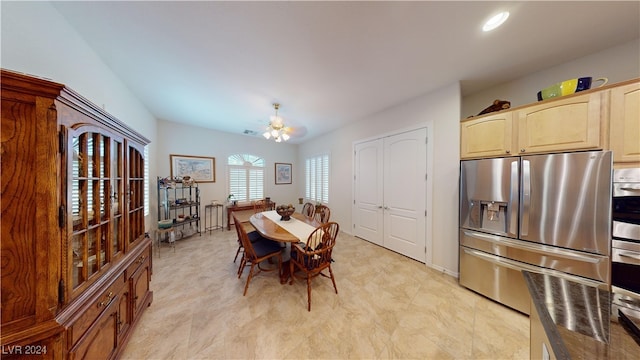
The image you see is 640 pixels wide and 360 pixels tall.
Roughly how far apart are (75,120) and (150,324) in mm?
1919

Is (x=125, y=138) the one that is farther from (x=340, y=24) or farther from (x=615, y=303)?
(x=615, y=303)

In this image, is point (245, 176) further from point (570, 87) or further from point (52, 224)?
point (570, 87)

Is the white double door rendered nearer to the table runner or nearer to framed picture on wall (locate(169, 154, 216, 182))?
the table runner

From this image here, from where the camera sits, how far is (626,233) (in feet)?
4.57

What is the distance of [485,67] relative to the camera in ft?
6.87

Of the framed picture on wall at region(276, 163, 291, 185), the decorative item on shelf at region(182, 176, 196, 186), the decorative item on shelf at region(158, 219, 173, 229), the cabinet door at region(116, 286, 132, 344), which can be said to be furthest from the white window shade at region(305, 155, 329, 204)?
the cabinet door at region(116, 286, 132, 344)

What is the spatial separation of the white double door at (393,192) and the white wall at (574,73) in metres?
1.00

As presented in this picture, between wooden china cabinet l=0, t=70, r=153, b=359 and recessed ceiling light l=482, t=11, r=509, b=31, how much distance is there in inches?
112

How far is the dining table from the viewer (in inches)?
86.4

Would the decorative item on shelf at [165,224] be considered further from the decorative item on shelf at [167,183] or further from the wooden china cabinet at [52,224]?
the wooden china cabinet at [52,224]

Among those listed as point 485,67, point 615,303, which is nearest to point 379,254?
point 615,303

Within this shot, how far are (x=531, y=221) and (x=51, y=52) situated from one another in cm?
442

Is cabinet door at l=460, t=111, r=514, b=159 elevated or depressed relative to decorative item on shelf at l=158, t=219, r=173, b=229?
elevated

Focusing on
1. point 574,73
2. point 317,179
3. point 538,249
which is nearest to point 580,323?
point 538,249
